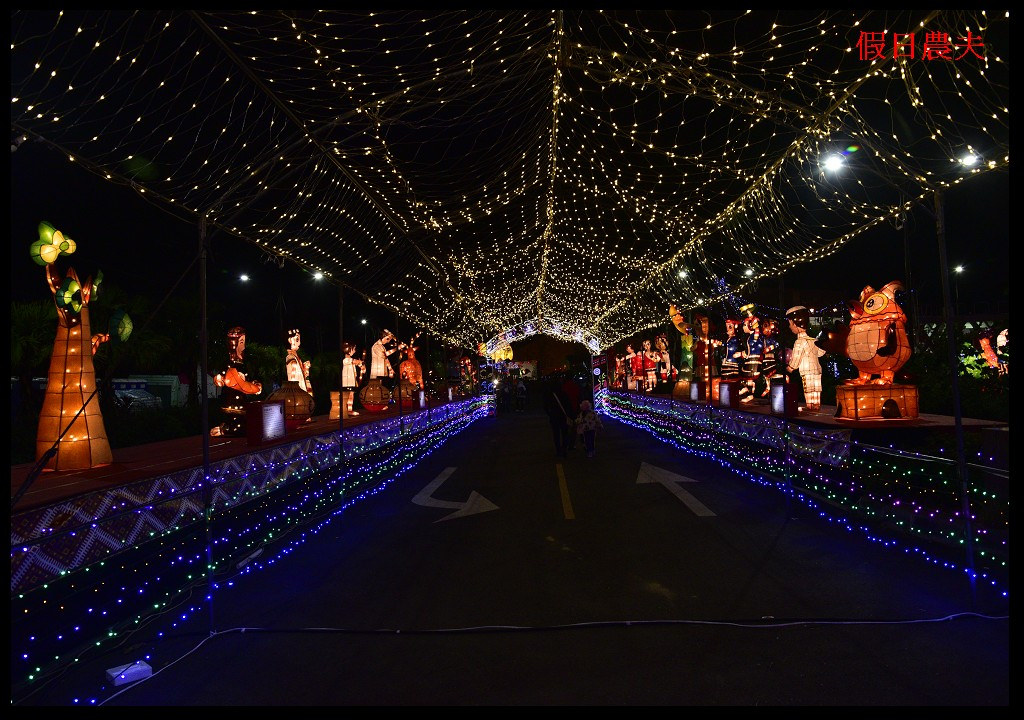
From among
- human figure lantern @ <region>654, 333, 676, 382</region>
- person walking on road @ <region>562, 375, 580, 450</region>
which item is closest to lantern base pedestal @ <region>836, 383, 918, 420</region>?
person walking on road @ <region>562, 375, 580, 450</region>

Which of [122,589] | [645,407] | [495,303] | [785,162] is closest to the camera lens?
[122,589]

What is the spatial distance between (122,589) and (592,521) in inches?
199

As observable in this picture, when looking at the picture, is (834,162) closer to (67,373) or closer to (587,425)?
(587,425)

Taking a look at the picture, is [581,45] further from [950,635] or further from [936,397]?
[936,397]

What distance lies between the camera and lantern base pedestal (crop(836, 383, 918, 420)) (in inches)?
376

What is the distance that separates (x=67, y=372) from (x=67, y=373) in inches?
0.5

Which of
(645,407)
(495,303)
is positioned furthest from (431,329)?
(645,407)

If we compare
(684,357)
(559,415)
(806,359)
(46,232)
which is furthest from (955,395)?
(684,357)

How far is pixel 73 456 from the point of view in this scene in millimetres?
7441

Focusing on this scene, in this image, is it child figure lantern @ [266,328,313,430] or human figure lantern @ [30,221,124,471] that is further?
child figure lantern @ [266,328,313,430]

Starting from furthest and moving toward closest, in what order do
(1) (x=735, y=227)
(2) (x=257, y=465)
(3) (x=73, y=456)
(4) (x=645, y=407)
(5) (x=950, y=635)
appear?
(4) (x=645, y=407)
(1) (x=735, y=227)
(2) (x=257, y=465)
(3) (x=73, y=456)
(5) (x=950, y=635)

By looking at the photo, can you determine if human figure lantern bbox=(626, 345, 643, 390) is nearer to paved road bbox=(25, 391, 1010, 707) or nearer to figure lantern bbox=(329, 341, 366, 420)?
figure lantern bbox=(329, 341, 366, 420)

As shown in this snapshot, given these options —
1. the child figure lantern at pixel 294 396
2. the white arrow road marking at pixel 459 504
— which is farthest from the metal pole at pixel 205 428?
the child figure lantern at pixel 294 396

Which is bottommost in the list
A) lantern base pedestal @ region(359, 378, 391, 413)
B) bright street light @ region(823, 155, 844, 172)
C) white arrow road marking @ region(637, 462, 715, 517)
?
white arrow road marking @ region(637, 462, 715, 517)
